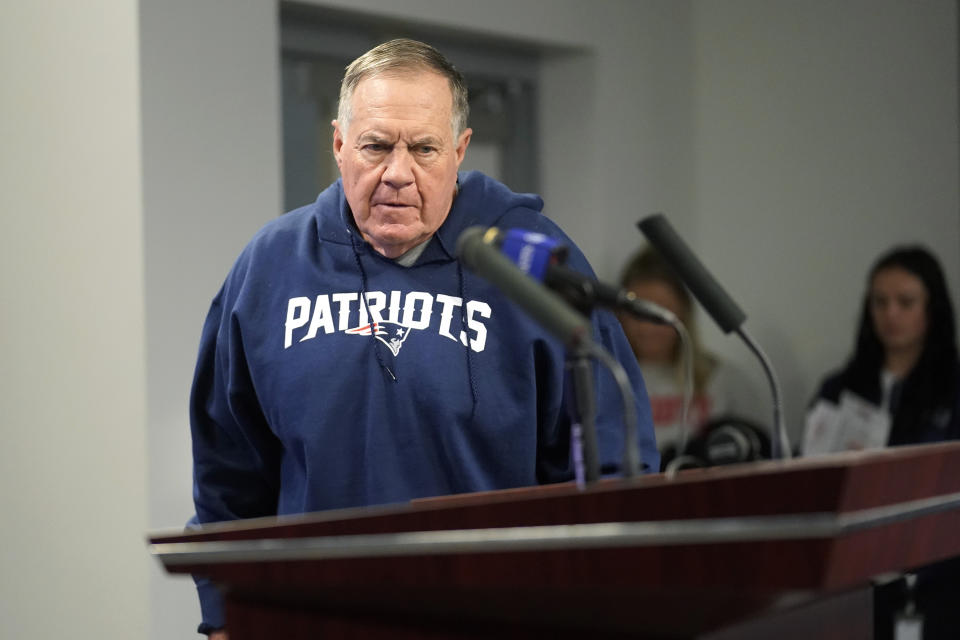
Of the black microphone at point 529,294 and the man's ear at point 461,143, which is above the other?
the man's ear at point 461,143

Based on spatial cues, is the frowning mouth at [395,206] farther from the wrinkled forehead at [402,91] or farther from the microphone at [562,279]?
the microphone at [562,279]

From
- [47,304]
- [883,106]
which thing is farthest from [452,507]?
[883,106]

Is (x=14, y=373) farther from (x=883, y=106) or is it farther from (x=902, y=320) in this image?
(x=883, y=106)

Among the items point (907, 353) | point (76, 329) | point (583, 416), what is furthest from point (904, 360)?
point (583, 416)

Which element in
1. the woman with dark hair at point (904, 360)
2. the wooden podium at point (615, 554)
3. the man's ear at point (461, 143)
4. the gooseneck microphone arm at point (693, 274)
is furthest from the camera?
the woman with dark hair at point (904, 360)

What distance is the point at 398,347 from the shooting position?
1.79m

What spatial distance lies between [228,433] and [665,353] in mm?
2825

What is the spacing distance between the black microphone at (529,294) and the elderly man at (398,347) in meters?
0.67

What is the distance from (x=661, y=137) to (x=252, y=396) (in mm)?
3143

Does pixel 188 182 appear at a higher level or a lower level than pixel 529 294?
higher

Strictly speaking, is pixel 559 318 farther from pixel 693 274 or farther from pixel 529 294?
pixel 693 274

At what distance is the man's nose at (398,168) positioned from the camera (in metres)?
1.74

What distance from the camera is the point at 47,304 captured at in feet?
9.62

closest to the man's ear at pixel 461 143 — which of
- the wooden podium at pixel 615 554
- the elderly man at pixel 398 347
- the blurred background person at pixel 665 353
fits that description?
the elderly man at pixel 398 347
